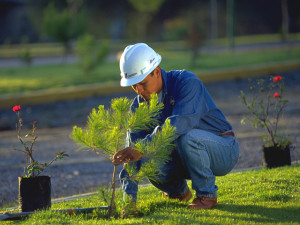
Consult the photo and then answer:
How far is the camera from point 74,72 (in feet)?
51.9

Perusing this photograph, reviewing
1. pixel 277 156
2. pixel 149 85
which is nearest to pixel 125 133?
pixel 149 85

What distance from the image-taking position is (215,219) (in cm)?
358

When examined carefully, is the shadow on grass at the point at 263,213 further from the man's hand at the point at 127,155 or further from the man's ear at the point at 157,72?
the man's ear at the point at 157,72

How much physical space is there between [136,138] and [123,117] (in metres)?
0.39

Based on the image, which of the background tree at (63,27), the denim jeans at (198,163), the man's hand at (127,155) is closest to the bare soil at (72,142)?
the denim jeans at (198,163)

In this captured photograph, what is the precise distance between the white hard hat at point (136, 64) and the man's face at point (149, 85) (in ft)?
0.22

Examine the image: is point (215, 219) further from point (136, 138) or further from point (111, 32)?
point (111, 32)

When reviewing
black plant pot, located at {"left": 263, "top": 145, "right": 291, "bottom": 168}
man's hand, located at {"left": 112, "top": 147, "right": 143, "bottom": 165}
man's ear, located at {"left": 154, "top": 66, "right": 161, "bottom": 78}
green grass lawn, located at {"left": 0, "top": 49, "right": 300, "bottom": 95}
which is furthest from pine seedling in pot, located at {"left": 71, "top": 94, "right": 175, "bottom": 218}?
green grass lawn, located at {"left": 0, "top": 49, "right": 300, "bottom": 95}

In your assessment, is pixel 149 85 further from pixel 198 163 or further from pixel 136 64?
pixel 198 163

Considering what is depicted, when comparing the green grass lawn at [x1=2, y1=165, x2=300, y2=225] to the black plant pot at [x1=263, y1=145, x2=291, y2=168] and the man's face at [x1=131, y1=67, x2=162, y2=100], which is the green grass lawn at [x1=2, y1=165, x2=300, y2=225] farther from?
the man's face at [x1=131, y1=67, x2=162, y2=100]

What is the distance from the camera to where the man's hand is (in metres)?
3.61

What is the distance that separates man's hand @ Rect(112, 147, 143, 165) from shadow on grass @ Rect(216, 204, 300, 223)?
72cm

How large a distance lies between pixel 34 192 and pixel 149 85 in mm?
1194

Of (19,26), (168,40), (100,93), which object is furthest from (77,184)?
(19,26)
